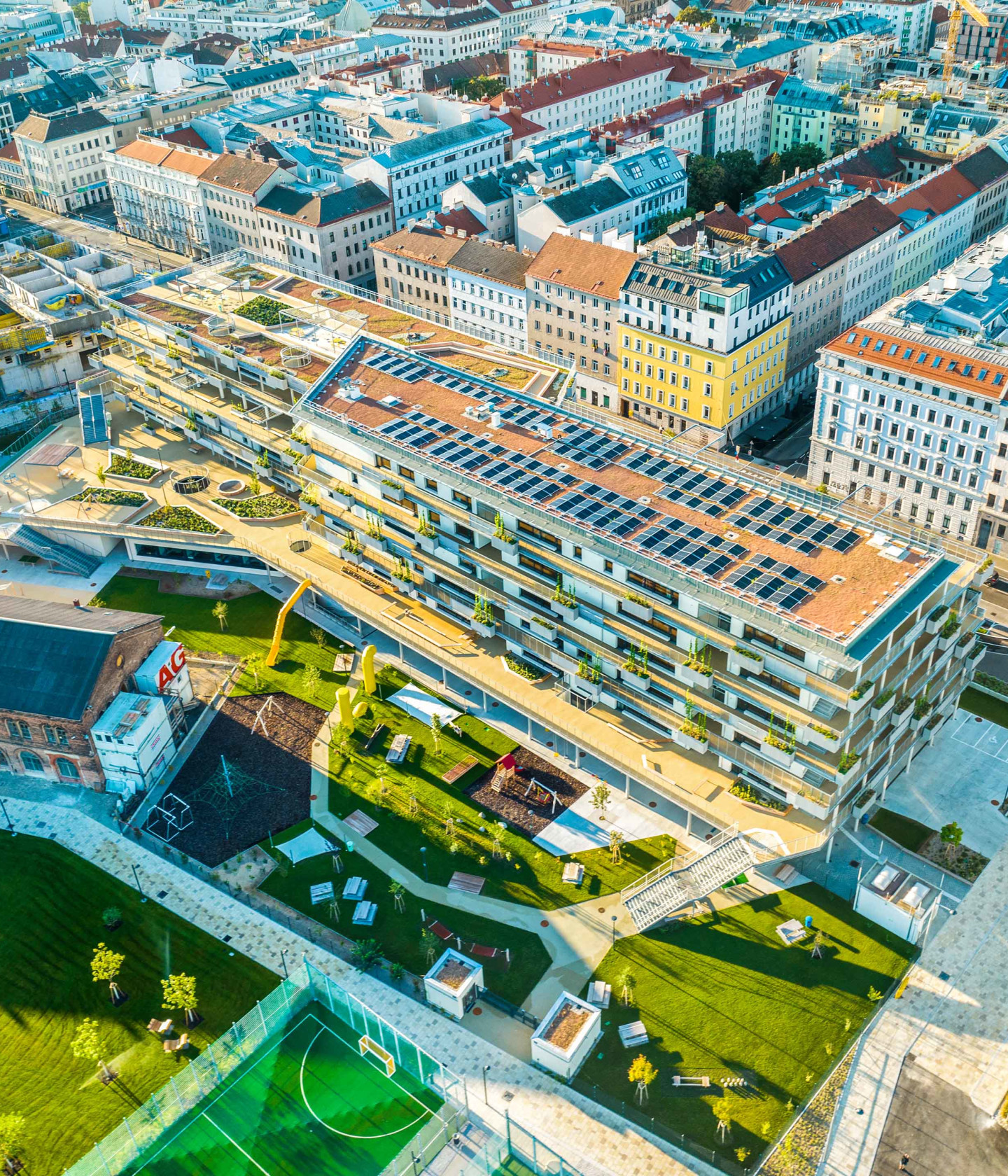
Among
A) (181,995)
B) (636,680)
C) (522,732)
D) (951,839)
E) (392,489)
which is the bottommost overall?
(522,732)

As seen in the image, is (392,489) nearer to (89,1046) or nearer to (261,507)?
(261,507)

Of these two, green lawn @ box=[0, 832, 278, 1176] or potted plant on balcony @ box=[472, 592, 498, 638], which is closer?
green lawn @ box=[0, 832, 278, 1176]

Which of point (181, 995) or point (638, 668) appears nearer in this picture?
point (181, 995)

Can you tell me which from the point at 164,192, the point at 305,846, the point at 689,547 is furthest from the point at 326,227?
the point at 305,846

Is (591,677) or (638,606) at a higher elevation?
(638,606)

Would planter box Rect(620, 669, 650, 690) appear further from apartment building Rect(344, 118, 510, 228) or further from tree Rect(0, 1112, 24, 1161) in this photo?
apartment building Rect(344, 118, 510, 228)

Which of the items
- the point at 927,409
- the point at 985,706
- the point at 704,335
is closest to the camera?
the point at 985,706

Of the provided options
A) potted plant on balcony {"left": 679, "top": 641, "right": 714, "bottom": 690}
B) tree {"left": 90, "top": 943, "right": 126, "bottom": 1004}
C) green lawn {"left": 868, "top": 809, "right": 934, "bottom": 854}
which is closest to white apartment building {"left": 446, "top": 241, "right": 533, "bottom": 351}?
potted plant on balcony {"left": 679, "top": 641, "right": 714, "bottom": 690}

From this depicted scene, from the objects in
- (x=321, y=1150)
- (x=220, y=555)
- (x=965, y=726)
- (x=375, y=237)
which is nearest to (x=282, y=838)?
(x=321, y=1150)
